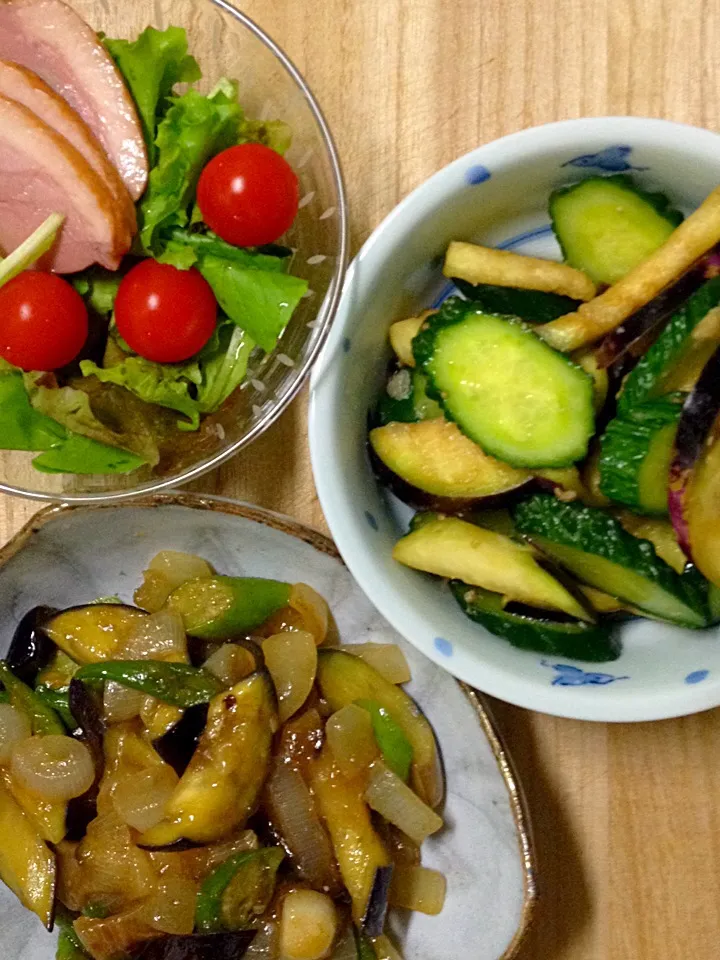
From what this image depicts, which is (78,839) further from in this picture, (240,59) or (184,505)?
(240,59)

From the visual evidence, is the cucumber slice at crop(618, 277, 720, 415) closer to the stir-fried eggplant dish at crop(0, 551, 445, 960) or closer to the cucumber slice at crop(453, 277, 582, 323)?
the cucumber slice at crop(453, 277, 582, 323)

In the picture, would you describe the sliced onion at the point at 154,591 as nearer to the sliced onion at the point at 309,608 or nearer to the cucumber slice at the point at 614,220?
the sliced onion at the point at 309,608

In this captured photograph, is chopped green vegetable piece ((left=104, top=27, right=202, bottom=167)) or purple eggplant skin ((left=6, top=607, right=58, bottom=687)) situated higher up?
chopped green vegetable piece ((left=104, top=27, right=202, bottom=167))

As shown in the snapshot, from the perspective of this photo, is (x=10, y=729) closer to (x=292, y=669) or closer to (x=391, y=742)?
(x=292, y=669)

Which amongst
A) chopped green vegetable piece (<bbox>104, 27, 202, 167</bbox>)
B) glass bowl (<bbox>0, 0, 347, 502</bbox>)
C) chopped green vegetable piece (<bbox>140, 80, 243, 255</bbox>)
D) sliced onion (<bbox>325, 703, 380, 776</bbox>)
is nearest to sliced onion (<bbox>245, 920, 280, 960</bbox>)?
sliced onion (<bbox>325, 703, 380, 776</bbox>)

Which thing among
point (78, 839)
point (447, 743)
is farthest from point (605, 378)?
point (78, 839)
